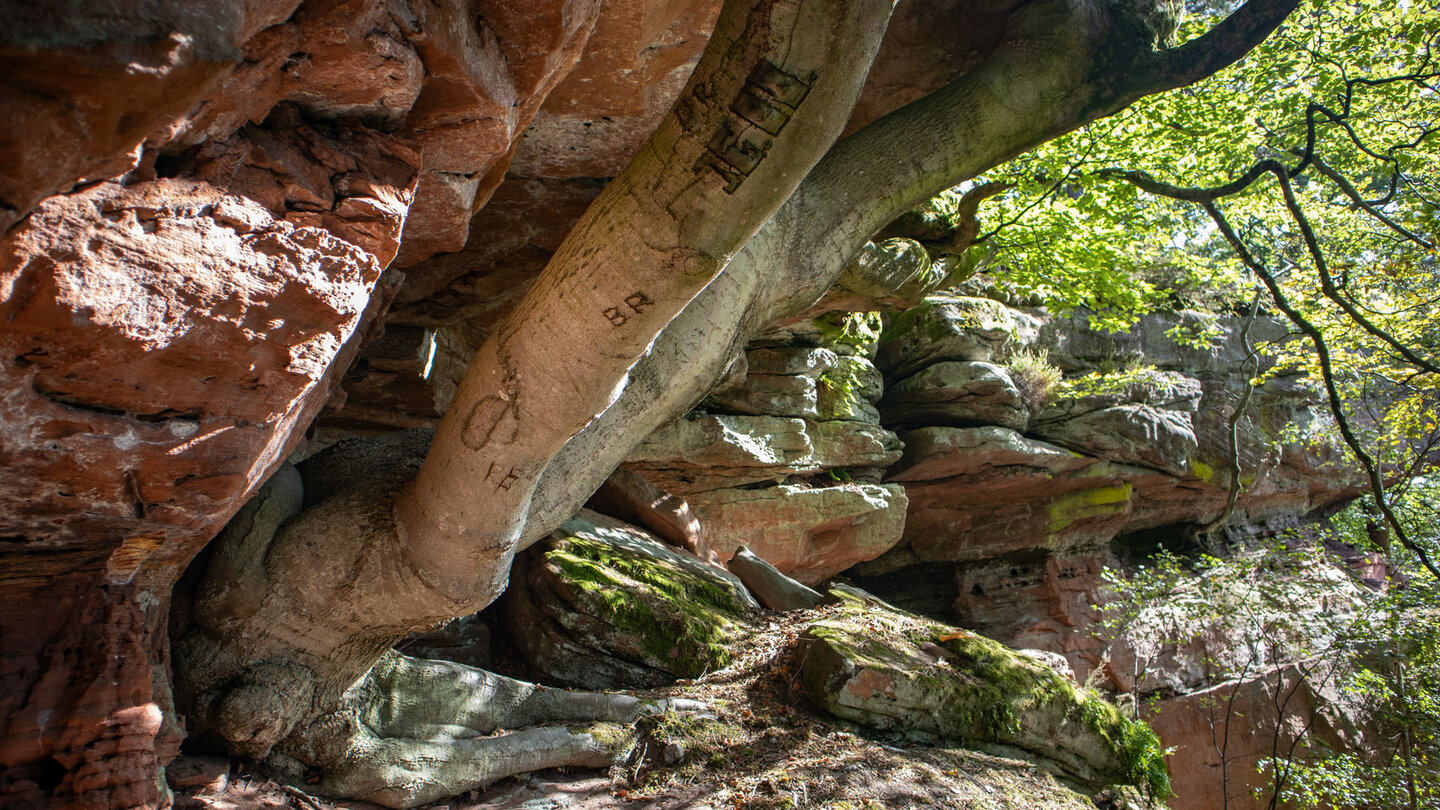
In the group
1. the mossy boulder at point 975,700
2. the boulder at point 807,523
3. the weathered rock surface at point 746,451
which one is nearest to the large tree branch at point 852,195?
the mossy boulder at point 975,700

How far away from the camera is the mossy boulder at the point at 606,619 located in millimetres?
5516

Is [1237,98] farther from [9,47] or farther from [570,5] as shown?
[9,47]

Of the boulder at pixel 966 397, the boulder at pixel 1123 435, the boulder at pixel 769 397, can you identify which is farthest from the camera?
the boulder at pixel 1123 435

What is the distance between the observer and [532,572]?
5973 millimetres

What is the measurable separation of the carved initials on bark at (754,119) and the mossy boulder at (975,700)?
3741 mm

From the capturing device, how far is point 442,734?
159 inches

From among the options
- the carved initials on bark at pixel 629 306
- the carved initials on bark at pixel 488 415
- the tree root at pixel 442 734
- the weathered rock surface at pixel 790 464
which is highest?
the weathered rock surface at pixel 790 464

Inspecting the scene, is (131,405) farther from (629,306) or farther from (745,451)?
Answer: (745,451)

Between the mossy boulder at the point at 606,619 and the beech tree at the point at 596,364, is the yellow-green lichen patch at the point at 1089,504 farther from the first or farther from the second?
the beech tree at the point at 596,364

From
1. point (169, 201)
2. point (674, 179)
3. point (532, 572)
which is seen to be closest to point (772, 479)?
point (532, 572)

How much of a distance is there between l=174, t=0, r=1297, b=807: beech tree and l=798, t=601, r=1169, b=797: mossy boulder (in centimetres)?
141

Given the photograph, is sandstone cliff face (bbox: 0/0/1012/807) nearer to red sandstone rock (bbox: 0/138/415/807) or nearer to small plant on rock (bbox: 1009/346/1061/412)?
red sandstone rock (bbox: 0/138/415/807)

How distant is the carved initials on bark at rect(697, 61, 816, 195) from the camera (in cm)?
221

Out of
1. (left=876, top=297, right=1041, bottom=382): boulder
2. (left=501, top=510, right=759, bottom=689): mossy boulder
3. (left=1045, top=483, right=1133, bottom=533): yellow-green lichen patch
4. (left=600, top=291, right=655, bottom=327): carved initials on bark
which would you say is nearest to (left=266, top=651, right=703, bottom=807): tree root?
(left=501, top=510, right=759, bottom=689): mossy boulder
